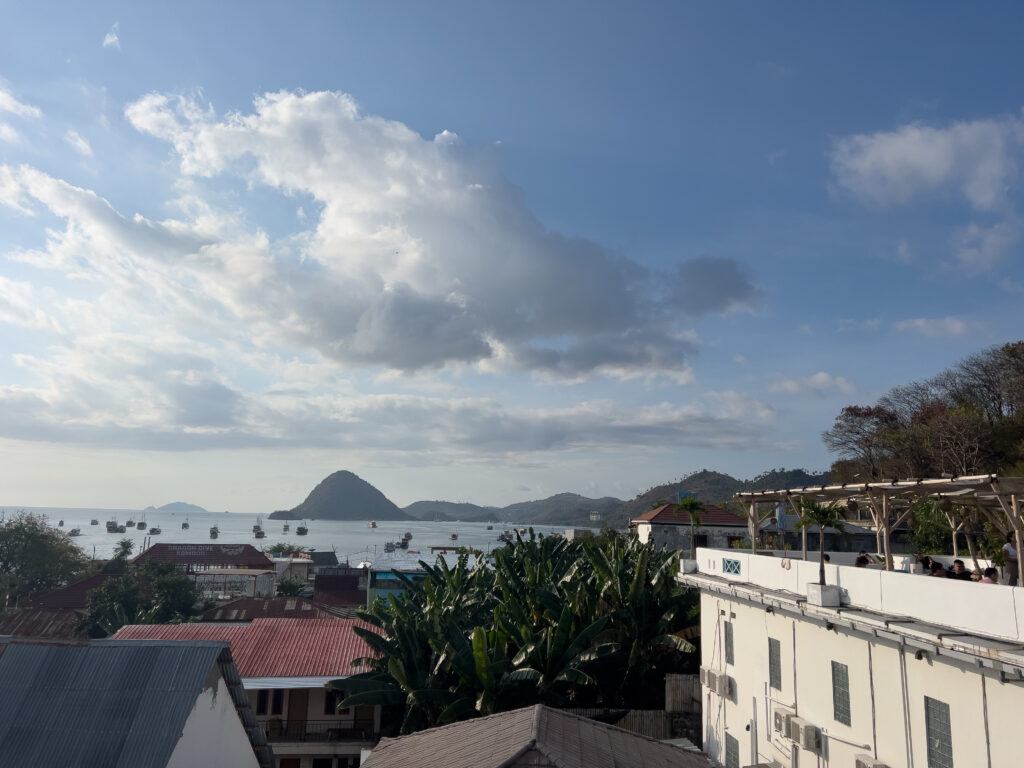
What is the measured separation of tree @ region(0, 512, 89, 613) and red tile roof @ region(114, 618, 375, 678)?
149 feet

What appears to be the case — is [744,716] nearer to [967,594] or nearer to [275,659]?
[967,594]

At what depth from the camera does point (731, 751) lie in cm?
1933

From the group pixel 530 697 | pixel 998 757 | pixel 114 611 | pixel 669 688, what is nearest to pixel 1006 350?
pixel 669 688

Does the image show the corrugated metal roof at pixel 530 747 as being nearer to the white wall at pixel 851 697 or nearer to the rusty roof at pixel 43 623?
the white wall at pixel 851 697

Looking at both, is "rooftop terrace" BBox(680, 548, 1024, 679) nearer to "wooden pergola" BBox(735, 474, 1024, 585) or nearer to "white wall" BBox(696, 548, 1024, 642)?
"white wall" BBox(696, 548, 1024, 642)

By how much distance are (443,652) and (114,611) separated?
35.8m

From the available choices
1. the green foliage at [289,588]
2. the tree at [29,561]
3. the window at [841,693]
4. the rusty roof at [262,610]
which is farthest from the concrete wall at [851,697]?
the tree at [29,561]

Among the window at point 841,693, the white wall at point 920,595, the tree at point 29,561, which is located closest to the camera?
the white wall at point 920,595

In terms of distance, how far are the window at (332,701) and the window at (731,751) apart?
15.3m

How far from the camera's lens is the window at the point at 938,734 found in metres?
11.1

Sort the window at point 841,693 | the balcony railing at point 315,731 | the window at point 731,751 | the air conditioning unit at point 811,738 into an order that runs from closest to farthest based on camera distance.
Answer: the window at point 841,693, the air conditioning unit at point 811,738, the window at point 731,751, the balcony railing at point 315,731

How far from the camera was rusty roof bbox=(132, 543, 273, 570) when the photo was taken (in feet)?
275

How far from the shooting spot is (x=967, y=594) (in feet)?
35.2

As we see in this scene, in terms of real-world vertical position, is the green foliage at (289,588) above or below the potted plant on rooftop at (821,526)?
below
